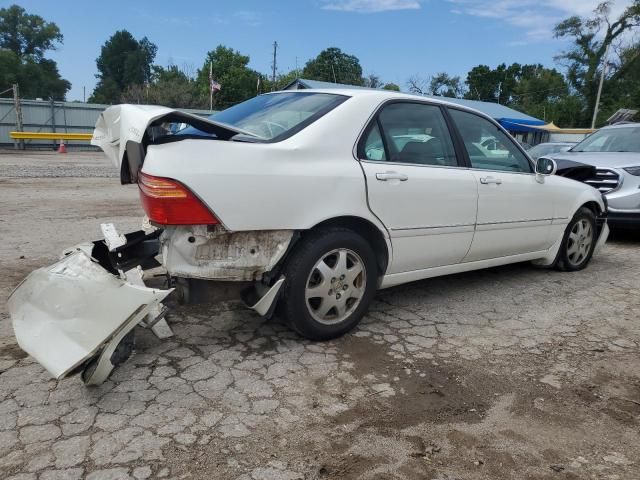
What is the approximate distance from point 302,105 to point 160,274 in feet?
6.62

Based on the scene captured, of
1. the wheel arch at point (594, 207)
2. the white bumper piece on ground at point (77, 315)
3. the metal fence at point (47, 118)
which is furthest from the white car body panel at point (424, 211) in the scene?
the metal fence at point (47, 118)

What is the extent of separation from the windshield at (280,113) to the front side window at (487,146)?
117cm

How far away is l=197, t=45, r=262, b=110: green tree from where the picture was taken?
56688 millimetres

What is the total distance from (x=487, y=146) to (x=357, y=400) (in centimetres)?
250

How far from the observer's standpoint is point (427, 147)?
142 inches

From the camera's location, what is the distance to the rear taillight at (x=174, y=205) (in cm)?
259

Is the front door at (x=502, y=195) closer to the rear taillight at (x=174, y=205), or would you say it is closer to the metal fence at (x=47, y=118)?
the rear taillight at (x=174, y=205)

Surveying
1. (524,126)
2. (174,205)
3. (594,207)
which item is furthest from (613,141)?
(524,126)

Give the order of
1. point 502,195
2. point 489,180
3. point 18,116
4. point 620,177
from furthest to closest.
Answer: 1. point 18,116
2. point 620,177
3. point 502,195
4. point 489,180

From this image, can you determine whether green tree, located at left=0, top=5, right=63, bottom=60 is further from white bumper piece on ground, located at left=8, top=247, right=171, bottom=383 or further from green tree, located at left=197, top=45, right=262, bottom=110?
white bumper piece on ground, located at left=8, top=247, right=171, bottom=383

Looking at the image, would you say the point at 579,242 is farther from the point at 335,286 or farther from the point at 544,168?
the point at 335,286

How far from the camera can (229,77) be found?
2277 inches

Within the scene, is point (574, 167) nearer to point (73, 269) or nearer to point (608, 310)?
point (608, 310)

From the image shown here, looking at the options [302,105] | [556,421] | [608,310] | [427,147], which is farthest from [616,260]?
[302,105]
